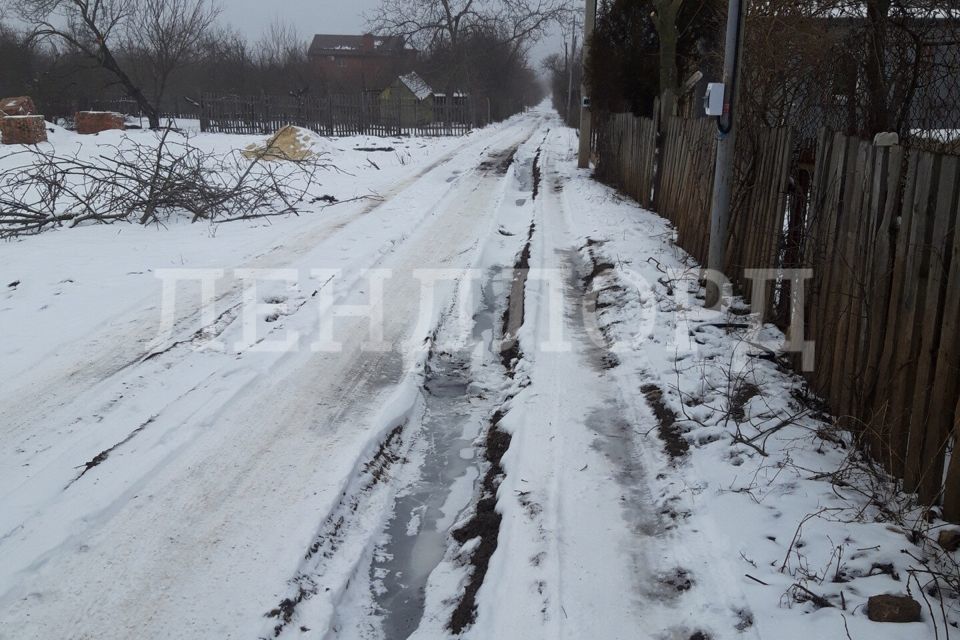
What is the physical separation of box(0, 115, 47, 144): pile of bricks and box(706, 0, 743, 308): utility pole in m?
25.0

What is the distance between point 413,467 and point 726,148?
3870mm

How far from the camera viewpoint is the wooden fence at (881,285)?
3.25 metres

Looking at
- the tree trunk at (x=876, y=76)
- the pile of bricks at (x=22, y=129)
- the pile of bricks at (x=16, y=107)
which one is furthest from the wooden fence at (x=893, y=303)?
the pile of bricks at (x=16, y=107)

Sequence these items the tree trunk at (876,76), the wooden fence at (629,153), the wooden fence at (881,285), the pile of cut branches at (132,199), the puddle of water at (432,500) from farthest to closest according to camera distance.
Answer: the wooden fence at (629,153), the pile of cut branches at (132,199), the tree trunk at (876,76), the wooden fence at (881,285), the puddle of water at (432,500)

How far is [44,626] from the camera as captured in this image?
2791mm

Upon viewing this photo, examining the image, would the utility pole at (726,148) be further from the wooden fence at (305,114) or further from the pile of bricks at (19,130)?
the wooden fence at (305,114)

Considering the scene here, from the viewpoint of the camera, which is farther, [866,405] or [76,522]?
[866,405]

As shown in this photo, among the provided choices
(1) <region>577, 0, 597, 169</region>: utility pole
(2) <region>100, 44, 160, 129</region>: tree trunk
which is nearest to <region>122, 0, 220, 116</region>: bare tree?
(2) <region>100, 44, 160, 129</region>: tree trunk

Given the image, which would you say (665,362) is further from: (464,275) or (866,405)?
(464,275)

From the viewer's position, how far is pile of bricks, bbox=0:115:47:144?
24.2 meters

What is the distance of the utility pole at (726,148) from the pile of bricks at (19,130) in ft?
82.0

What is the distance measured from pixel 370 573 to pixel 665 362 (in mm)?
2882

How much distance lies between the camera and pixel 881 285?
3.84m

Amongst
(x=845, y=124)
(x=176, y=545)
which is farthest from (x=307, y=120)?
(x=176, y=545)
